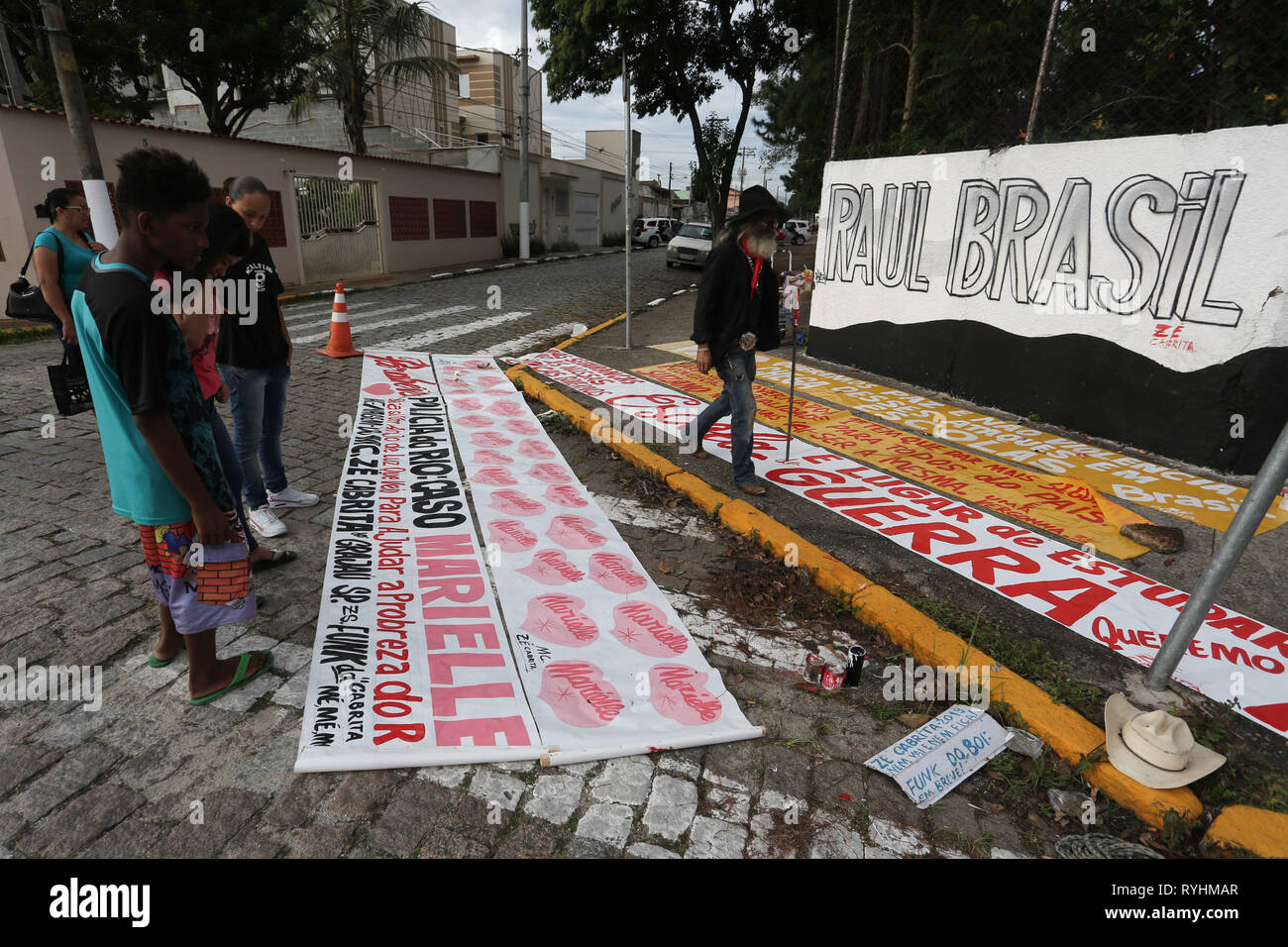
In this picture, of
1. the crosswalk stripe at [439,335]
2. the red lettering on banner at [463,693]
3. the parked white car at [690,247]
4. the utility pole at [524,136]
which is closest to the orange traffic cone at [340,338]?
the crosswalk stripe at [439,335]

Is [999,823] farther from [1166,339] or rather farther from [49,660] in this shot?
[1166,339]

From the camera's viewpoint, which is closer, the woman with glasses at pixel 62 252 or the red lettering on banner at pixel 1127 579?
the red lettering on banner at pixel 1127 579

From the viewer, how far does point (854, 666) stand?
117 inches

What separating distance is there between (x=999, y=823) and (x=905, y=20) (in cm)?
895

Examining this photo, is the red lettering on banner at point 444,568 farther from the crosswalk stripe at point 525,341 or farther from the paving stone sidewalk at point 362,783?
the crosswalk stripe at point 525,341

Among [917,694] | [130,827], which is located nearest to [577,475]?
[917,694]

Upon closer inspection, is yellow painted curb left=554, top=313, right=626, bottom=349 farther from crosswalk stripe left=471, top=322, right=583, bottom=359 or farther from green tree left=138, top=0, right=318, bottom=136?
green tree left=138, top=0, right=318, bottom=136

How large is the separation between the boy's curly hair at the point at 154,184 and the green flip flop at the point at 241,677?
1.67 metres

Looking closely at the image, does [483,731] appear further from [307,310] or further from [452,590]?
[307,310]

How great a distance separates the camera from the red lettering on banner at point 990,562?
152 inches

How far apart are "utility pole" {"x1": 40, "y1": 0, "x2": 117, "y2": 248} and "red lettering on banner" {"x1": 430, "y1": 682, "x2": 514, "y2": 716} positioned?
9.04 meters

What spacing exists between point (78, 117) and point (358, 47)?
1289 centimetres

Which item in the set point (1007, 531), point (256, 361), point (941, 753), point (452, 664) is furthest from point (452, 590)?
point (1007, 531)

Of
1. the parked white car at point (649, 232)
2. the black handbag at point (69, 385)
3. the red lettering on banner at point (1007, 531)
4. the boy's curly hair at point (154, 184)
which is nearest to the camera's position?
the boy's curly hair at point (154, 184)
